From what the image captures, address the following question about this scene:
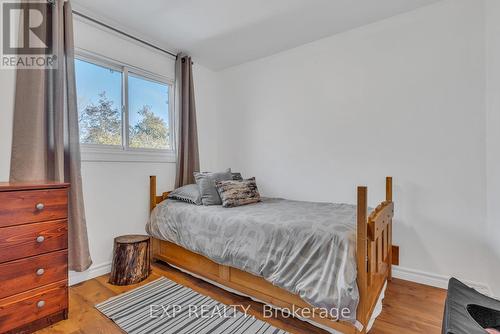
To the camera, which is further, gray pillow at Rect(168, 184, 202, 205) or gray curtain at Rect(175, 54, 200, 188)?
gray curtain at Rect(175, 54, 200, 188)

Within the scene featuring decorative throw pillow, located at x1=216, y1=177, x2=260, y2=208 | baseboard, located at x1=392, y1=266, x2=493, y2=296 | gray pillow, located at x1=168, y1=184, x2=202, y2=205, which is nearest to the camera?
baseboard, located at x1=392, y1=266, x2=493, y2=296

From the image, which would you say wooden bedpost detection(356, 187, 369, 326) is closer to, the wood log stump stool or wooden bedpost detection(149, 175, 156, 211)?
the wood log stump stool

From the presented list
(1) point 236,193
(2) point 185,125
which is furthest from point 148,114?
(1) point 236,193

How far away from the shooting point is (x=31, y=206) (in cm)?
156

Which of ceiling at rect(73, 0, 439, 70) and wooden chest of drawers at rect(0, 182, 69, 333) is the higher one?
ceiling at rect(73, 0, 439, 70)

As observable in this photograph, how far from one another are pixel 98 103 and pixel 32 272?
1.60m

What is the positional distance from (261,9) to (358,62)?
1115 millimetres

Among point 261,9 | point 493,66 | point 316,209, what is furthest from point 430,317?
point 261,9

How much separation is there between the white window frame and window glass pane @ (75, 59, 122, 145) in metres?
0.04

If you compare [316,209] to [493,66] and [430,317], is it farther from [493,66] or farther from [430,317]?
[493,66]

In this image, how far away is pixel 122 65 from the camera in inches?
104

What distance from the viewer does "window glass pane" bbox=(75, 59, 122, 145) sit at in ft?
7.78

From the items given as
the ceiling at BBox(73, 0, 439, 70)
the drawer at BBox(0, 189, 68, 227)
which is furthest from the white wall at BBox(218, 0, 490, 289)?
the drawer at BBox(0, 189, 68, 227)

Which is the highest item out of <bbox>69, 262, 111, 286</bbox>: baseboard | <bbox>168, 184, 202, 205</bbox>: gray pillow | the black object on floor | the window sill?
the window sill
